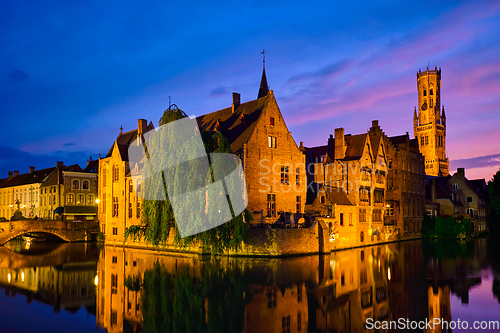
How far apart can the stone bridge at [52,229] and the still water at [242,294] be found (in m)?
17.5

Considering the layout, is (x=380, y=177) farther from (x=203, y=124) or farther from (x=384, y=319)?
(x=384, y=319)

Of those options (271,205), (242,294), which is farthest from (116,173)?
(242,294)

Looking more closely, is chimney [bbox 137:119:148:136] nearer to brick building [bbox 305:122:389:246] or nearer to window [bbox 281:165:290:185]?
window [bbox 281:165:290:185]

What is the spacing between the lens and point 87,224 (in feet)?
183

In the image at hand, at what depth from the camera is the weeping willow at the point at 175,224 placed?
29109 mm

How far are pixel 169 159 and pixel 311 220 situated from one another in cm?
1864

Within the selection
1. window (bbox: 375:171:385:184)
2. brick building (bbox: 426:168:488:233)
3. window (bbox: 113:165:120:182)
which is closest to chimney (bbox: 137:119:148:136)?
window (bbox: 113:165:120:182)

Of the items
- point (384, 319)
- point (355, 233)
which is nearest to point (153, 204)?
point (384, 319)

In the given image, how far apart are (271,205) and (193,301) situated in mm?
22638

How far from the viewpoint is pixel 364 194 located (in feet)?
153

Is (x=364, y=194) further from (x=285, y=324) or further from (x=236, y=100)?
(x=285, y=324)

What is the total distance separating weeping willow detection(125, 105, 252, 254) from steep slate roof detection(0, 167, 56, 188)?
48945 millimetres

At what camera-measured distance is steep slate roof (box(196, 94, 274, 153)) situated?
1567 inches

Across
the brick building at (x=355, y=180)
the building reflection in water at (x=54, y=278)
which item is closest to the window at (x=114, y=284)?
the building reflection in water at (x=54, y=278)
